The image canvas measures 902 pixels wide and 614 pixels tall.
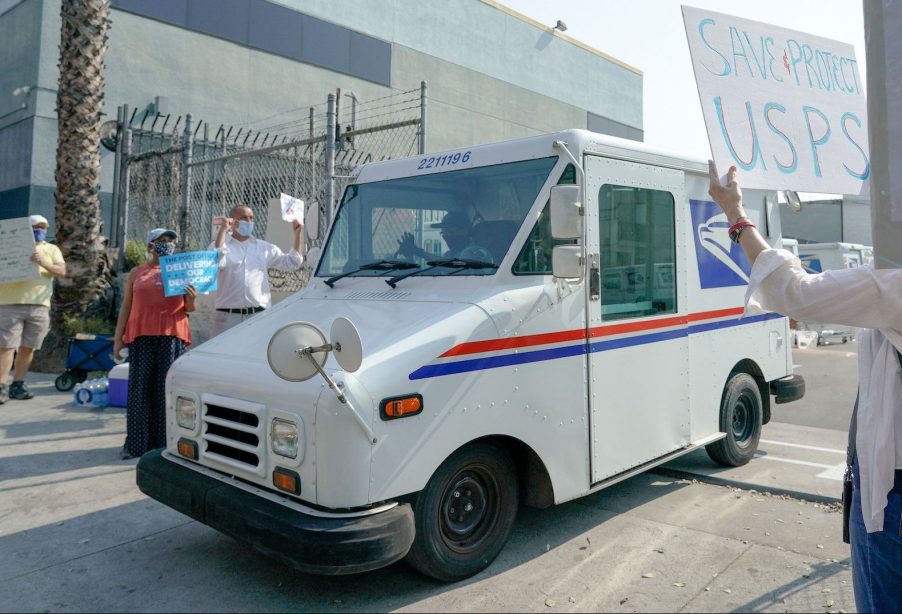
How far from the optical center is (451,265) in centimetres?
406

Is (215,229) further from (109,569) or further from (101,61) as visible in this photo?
(101,61)

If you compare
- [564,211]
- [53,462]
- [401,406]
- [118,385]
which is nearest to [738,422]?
[564,211]

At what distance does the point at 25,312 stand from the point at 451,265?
645cm

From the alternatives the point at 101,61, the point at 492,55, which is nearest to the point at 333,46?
the point at 492,55

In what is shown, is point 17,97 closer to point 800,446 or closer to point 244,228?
point 244,228

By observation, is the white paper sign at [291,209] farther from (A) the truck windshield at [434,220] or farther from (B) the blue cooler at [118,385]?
(B) the blue cooler at [118,385]

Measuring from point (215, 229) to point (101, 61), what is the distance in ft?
17.8

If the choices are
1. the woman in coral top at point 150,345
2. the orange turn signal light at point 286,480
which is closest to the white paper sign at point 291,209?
the woman in coral top at point 150,345

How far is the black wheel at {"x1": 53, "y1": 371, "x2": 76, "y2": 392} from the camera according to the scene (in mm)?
8773

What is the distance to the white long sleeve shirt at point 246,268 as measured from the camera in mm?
6367

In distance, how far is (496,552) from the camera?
374cm

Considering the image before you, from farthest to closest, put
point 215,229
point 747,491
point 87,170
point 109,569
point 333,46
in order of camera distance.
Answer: point 333,46
point 87,170
point 215,229
point 747,491
point 109,569

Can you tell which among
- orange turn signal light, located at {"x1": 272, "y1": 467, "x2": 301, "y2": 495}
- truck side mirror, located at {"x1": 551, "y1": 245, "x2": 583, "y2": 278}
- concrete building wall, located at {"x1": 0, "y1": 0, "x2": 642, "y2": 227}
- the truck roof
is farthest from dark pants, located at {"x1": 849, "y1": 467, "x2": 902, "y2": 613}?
concrete building wall, located at {"x1": 0, "y1": 0, "x2": 642, "y2": 227}

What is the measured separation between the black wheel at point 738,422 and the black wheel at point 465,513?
2.51m
